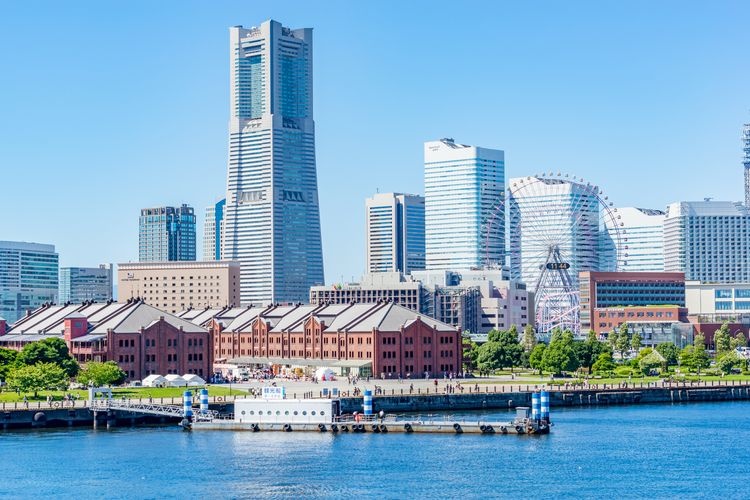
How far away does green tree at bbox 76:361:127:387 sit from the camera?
16612 centimetres

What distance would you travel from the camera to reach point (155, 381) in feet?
583

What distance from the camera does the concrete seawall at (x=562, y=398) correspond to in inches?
6319

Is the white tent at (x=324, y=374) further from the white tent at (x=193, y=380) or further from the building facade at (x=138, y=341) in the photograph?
the white tent at (x=193, y=380)

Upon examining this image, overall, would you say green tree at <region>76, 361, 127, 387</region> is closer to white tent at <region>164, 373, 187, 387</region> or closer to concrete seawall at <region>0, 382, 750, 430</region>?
white tent at <region>164, 373, 187, 387</region>

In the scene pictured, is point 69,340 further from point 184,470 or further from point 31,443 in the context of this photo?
point 184,470

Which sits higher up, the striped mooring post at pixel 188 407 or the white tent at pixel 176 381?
the white tent at pixel 176 381

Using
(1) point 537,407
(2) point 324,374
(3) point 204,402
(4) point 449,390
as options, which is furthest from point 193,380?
(1) point 537,407

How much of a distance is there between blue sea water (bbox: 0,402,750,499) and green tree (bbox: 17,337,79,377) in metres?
35.0

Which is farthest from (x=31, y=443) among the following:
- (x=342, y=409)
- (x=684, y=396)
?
(x=684, y=396)

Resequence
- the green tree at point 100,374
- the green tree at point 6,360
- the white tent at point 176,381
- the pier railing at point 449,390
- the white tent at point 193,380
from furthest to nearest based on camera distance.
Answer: the white tent at point 193,380 < the white tent at point 176,381 < the green tree at point 6,360 < the green tree at point 100,374 < the pier railing at point 449,390

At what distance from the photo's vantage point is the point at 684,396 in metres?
181

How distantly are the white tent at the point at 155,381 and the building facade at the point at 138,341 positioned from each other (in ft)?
24.2

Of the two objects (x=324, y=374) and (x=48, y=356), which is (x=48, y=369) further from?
(x=324, y=374)

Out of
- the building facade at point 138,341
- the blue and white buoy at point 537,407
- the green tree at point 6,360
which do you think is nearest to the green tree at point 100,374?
the green tree at point 6,360
